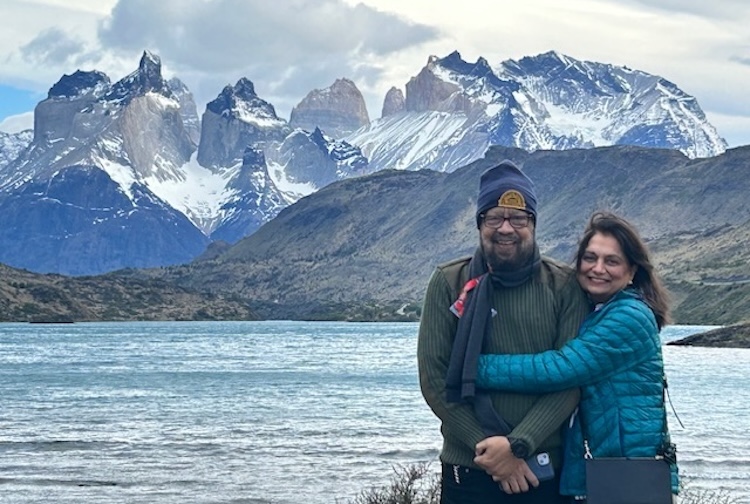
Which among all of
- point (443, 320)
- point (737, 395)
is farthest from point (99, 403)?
point (443, 320)

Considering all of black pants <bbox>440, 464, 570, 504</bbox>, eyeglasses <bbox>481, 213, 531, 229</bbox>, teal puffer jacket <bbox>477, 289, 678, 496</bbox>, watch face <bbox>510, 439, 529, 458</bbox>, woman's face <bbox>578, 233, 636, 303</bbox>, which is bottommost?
black pants <bbox>440, 464, 570, 504</bbox>

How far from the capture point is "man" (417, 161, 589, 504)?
9688mm

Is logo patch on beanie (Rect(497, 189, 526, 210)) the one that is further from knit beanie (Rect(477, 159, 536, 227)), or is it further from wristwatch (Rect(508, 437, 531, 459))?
wristwatch (Rect(508, 437, 531, 459))

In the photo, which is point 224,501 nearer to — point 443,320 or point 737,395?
point 443,320

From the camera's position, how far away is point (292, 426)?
5344 cm

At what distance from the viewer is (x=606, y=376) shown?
970 centimetres

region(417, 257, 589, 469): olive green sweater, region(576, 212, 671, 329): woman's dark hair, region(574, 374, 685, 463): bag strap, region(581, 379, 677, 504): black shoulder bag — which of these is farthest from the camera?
region(576, 212, 671, 329): woman's dark hair

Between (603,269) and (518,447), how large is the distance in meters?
1.62

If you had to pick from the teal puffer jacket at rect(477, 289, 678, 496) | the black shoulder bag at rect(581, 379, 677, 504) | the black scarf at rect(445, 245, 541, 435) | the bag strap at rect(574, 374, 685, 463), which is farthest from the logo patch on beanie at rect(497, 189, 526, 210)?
the black shoulder bag at rect(581, 379, 677, 504)

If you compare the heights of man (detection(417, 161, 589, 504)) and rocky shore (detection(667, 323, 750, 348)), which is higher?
rocky shore (detection(667, 323, 750, 348))

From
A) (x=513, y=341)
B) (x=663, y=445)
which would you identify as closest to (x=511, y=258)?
(x=513, y=341)

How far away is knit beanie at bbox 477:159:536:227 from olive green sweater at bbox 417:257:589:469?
1.86 ft

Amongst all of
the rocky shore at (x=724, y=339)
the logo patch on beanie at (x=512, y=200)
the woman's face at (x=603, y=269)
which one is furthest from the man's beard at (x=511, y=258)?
the rocky shore at (x=724, y=339)

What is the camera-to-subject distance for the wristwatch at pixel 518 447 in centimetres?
955
